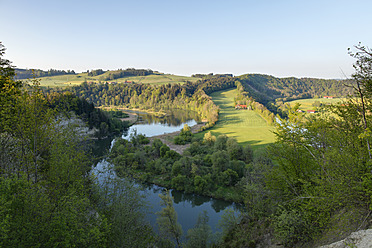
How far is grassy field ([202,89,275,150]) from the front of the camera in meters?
64.8

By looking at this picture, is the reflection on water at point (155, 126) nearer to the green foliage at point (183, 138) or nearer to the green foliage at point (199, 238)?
the green foliage at point (183, 138)

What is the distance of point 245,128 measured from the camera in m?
83.0

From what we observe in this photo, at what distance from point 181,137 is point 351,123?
54498 millimetres

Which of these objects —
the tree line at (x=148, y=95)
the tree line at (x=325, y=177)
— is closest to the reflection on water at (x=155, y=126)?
the tree line at (x=148, y=95)

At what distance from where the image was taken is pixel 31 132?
10281mm

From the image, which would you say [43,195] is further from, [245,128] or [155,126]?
[155,126]

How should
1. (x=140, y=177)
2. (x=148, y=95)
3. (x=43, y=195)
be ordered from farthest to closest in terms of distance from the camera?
(x=148, y=95) < (x=140, y=177) < (x=43, y=195)

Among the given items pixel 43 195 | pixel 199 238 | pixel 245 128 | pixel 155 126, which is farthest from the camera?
pixel 155 126

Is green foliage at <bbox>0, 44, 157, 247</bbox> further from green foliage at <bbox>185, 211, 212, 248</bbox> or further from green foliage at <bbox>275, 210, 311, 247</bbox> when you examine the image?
green foliage at <bbox>275, 210, 311, 247</bbox>

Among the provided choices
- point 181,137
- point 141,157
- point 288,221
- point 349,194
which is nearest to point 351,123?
point 349,194

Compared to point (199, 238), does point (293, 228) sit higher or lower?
higher

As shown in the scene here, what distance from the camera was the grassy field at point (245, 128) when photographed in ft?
213

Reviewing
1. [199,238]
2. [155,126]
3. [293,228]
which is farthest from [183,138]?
[293,228]

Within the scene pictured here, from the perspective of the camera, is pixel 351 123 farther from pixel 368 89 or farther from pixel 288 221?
pixel 288 221
